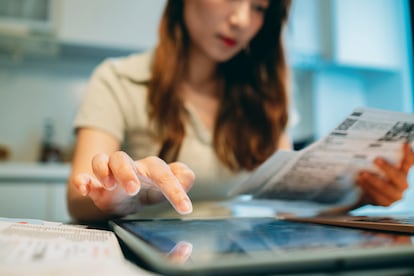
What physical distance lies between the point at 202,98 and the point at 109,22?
94 centimetres

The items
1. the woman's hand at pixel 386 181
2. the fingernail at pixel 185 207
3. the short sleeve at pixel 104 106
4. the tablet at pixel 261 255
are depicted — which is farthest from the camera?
the short sleeve at pixel 104 106

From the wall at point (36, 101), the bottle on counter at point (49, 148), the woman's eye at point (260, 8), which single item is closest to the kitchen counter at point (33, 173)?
the bottle on counter at point (49, 148)

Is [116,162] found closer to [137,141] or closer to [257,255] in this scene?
[257,255]

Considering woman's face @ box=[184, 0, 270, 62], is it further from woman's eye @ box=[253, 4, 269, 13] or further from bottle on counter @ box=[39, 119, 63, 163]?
bottle on counter @ box=[39, 119, 63, 163]

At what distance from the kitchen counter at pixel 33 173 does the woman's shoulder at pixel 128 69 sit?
2.23ft

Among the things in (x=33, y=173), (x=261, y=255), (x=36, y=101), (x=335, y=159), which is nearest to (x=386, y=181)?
(x=335, y=159)

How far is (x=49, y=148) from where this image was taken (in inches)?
71.9

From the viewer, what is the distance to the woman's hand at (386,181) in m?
0.65

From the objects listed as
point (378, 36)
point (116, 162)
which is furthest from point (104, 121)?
point (378, 36)

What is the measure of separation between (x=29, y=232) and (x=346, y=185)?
1.66 feet

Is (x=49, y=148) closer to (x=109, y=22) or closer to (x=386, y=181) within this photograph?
(x=109, y=22)

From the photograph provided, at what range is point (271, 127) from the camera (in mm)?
974

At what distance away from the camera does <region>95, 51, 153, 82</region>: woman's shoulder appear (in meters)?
0.90

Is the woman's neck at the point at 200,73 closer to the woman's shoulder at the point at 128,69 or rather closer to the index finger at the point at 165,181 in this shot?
the woman's shoulder at the point at 128,69
